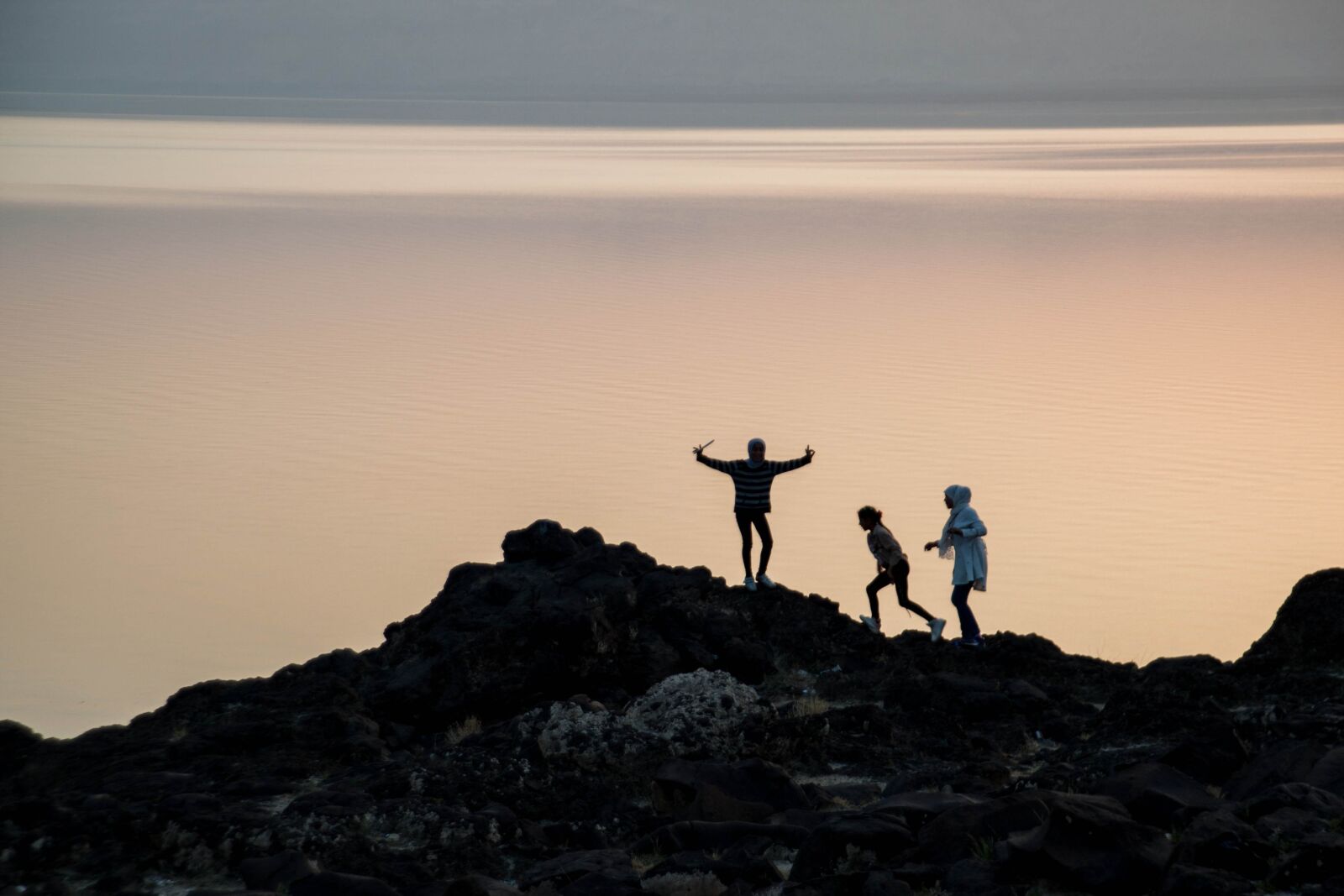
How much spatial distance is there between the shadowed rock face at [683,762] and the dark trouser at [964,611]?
0.17m

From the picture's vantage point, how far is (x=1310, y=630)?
11523 millimetres

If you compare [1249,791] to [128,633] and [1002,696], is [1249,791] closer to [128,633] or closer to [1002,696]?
[1002,696]

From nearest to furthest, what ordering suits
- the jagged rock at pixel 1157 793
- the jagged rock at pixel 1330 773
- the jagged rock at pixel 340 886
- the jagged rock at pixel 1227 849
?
the jagged rock at pixel 1227 849 < the jagged rock at pixel 340 886 < the jagged rock at pixel 1157 793 < the jagged rock at pixel 1330 773

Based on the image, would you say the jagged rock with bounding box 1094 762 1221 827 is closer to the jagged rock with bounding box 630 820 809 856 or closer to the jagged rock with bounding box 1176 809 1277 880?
the jagged rock with bounding box 1176 809 1277 880

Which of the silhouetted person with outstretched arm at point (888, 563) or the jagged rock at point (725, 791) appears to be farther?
the silhouetted person with outstretched arm at point (888, 563)

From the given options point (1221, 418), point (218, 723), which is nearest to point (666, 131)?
point (1221, 418)

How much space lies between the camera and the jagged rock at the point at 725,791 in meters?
9.11

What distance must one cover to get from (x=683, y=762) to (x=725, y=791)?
369mm

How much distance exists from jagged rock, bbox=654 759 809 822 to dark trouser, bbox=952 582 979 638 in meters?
3.37

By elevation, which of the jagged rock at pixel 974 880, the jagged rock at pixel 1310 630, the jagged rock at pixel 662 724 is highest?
the jagged rock at pixel 1310 630

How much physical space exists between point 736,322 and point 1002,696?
61.2 ft

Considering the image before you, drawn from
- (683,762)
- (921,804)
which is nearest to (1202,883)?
(921,804)

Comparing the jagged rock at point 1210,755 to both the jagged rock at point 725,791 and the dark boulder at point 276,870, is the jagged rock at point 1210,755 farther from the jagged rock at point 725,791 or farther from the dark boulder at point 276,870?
the dark boulder at point 276,870

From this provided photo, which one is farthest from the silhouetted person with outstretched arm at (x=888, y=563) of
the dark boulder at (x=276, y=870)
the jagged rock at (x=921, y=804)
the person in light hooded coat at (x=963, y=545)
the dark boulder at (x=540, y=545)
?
the dark boulder at (x=276, y=870)
